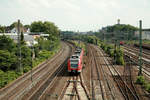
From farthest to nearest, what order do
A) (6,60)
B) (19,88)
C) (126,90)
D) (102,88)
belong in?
1. (6,60)
2. (19,88)
3. (102,88)
4. (126,90)

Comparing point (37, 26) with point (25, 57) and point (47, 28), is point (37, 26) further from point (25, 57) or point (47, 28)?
point (25, 57)

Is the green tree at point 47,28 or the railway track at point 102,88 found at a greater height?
the green tree at point 47,28

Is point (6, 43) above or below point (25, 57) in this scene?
above

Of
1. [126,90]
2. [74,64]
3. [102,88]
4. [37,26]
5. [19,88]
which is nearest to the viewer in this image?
[126,90]

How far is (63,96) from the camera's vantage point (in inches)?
760

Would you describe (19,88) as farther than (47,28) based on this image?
No

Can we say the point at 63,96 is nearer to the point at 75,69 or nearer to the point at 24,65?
the point at 75,69

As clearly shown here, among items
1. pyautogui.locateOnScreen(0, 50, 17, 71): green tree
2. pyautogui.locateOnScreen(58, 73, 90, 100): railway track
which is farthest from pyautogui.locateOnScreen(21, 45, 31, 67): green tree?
pyautogui.locateOnScreen(58, 73, 90, 100): railway track

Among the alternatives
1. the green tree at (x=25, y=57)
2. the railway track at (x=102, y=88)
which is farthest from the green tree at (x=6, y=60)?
the railway track at (x=102, y=88)

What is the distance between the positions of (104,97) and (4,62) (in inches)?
718

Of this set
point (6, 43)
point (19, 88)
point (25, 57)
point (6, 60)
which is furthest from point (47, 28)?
point (19, 88)

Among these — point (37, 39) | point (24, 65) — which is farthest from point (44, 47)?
point (24, 65)

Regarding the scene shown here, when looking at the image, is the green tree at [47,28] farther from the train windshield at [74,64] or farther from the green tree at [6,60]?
the train windshield at [74,64]

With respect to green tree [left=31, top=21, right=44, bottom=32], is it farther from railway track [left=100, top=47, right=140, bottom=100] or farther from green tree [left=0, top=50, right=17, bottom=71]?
railway track [left=100, top=47, right=140, bottom=100]
